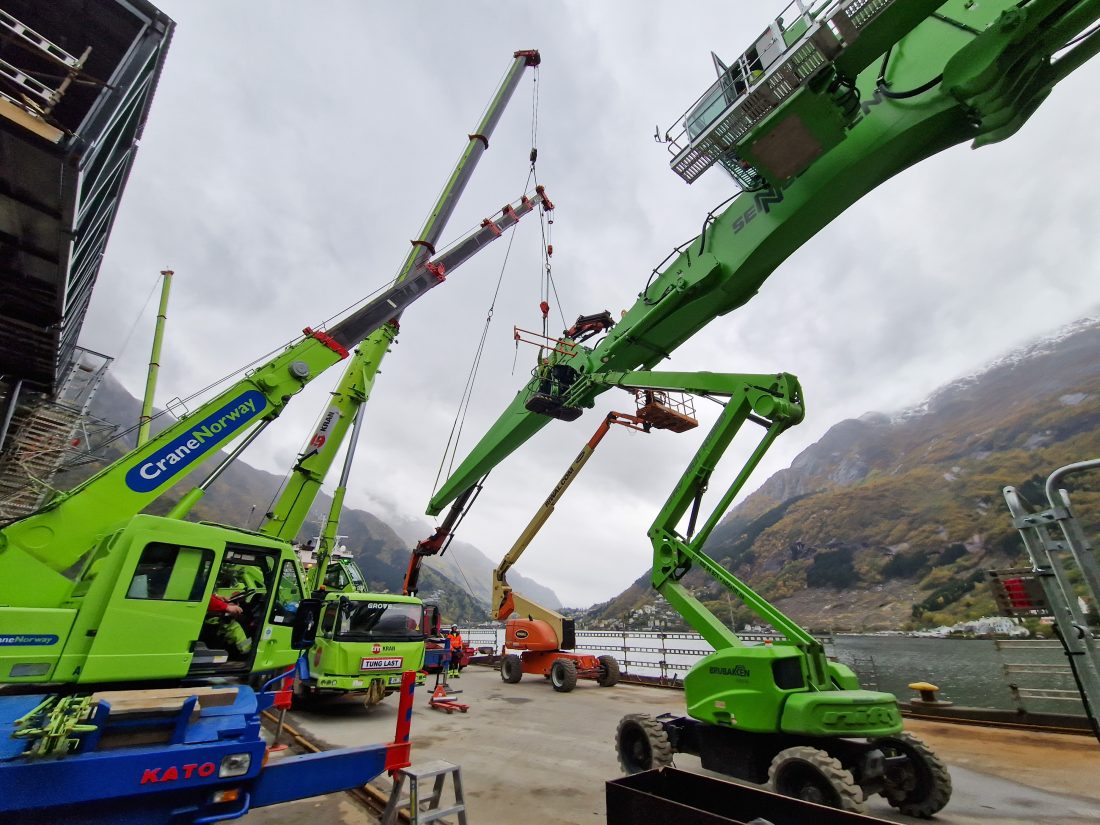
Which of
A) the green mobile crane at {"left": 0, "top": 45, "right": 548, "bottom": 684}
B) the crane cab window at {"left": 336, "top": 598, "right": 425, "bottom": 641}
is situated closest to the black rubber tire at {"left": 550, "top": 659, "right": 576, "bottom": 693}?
the crane cab window at {"left": 336, "top": 598, "right": 425, "bottom": 641}

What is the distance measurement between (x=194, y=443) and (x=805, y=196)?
8461 mm

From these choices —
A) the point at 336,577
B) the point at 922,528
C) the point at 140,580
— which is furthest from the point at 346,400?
the point at 922,528

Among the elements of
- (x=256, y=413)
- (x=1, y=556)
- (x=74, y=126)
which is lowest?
A: (x=1, y=556)

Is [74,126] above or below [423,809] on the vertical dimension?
above

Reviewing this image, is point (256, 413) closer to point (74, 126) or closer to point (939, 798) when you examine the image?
point (74, 126)

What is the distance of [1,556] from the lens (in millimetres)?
4250

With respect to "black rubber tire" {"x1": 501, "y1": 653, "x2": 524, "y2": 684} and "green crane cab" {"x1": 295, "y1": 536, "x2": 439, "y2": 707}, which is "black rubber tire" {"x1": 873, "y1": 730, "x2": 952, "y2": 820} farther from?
"black rubber tire" {"x1": 501, "y1": 653, "x2": 524, "y2": 684}

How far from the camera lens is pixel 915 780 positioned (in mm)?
4816

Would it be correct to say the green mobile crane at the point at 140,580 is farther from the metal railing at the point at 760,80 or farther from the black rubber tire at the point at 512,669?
the black rubber tire at the point at 512,669

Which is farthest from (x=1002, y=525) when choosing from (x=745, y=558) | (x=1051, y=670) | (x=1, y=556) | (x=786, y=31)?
(x=1, y=556)

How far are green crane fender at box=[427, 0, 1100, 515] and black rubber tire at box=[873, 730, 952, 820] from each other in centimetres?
591

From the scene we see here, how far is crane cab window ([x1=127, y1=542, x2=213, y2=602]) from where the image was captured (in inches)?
148

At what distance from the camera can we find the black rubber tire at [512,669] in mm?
15109

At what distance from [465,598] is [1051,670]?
12208 cm
